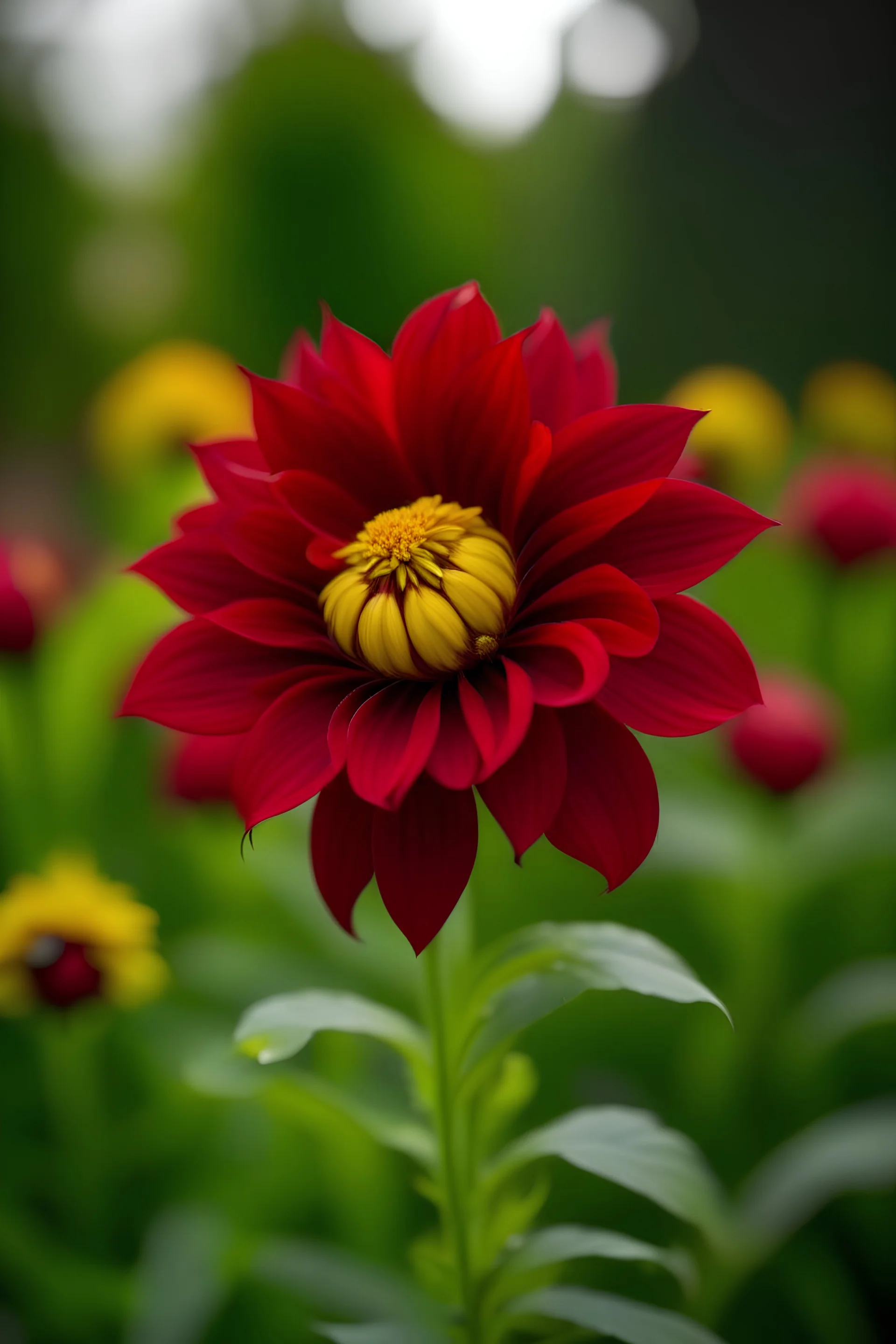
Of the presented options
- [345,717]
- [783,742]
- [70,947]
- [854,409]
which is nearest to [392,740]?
[345,717]

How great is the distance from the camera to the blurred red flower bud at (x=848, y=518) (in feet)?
2.03

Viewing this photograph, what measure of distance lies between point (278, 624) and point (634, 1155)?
0.67 feet

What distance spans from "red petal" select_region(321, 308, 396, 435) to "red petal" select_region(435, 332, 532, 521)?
0.03m

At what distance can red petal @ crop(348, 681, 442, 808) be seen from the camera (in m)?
0.24

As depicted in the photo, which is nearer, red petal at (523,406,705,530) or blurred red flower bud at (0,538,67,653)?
red petal at (523,406,705,530)

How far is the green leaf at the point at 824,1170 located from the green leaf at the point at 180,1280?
250 mm

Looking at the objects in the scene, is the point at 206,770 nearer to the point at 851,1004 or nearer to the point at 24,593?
the point at 24,593

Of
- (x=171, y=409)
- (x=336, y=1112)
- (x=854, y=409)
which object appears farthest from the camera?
(x=854, y=409)

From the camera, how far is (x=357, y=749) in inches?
9.9

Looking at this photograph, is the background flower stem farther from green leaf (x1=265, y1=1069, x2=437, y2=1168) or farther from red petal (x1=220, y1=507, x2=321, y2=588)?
red petal (x1=220, y1=507, x2=321, y2=588)

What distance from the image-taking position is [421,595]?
27 cm

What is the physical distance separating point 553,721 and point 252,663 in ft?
0.30

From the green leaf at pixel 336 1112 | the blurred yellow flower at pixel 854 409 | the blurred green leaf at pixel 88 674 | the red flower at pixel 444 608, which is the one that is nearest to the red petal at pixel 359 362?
the red flower at pixel 444 608

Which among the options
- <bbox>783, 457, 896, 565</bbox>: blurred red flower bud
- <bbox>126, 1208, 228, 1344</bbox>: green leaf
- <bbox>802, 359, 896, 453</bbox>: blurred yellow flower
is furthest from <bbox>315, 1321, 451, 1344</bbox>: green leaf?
<bbox>802, 359, 896, 453</bbox>: blurred yellow flower
